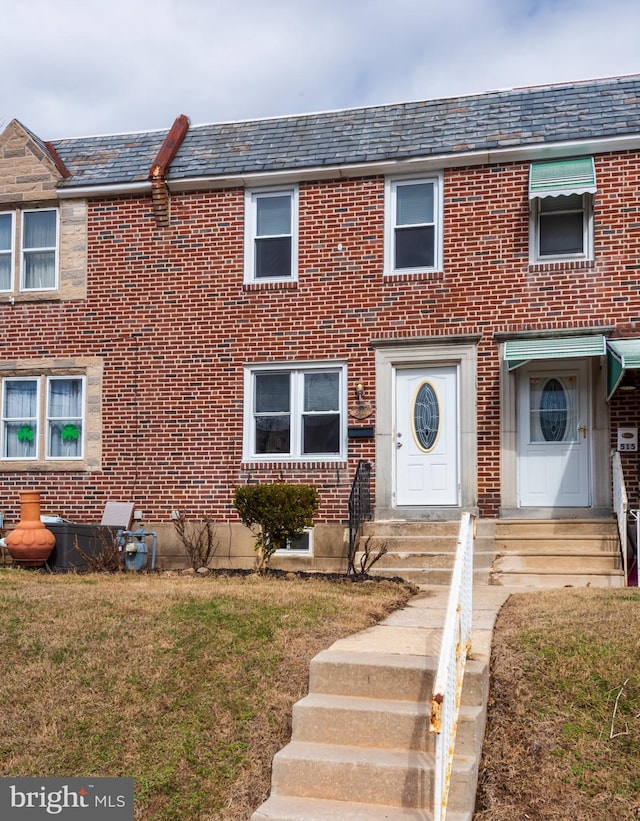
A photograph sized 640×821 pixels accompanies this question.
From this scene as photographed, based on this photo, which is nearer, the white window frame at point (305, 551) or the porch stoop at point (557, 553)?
the porch stoop at point (557, 553)

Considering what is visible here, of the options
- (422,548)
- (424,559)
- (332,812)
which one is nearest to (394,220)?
(422,548)

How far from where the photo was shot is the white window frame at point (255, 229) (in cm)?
1489

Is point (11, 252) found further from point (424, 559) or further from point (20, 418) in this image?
point (424, 559)

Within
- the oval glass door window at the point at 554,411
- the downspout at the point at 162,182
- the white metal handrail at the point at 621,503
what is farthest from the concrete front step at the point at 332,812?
the downspout at the point at 162,182

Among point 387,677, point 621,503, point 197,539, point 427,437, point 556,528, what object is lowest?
point 387,677

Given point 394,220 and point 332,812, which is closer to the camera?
point 332,812

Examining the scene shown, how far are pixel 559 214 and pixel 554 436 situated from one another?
315 centimetres

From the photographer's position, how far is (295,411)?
48.1 ft

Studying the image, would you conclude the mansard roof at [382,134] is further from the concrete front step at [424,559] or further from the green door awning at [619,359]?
the concrete front step at [424,559]

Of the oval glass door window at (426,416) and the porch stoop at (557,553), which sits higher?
the oval glass door window at (426,416)

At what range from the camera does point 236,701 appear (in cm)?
696

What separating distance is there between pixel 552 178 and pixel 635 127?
136 cm

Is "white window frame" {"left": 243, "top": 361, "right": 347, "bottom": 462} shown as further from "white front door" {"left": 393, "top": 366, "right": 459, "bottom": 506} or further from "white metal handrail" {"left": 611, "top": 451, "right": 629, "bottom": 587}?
"white metal handrail" {"left": 611, "top": 451, "right": 629, "bottom": 587}

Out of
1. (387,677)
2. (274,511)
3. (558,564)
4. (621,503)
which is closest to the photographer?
(387,677)
